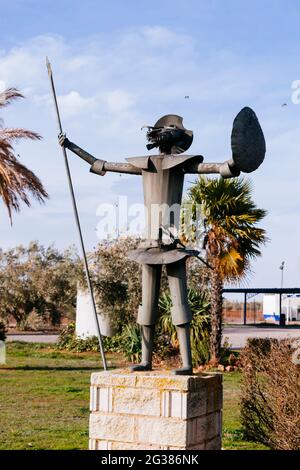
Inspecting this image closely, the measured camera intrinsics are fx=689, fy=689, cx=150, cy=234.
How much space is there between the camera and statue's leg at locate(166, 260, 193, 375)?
19.6 ft

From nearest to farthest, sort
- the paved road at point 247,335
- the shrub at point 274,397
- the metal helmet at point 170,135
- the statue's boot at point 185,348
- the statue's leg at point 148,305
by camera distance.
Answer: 1. the statue's boot at point 185,348
2. the statue's leg at point 148,305
3. the metal helmet at point 170,135
4. the shrub at point 274,397
5. the paved road at point 247,335

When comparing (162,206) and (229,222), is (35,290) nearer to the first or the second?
(229,222)

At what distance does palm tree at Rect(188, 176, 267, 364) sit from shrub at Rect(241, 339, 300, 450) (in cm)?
Result: 730

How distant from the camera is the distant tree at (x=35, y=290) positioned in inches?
1236

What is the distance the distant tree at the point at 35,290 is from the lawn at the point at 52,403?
12315 millimetres

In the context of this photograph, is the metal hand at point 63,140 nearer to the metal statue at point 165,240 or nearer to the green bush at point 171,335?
the metal statue at point 165,240

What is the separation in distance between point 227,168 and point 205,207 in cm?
985

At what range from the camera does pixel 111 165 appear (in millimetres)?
6363

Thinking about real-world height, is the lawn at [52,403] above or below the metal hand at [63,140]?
below

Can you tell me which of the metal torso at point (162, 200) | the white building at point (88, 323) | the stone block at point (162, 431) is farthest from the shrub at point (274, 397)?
the white building at point (88, 323)

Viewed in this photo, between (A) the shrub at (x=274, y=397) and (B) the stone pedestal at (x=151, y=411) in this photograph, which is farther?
(A) the shrub at (x=274, y=397)

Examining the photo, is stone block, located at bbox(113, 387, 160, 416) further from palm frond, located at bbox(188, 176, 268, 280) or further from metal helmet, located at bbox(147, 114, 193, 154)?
palm frond, located at bbox(188, 176, 268, 280)

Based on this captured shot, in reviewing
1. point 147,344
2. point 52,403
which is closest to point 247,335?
point 52,403
